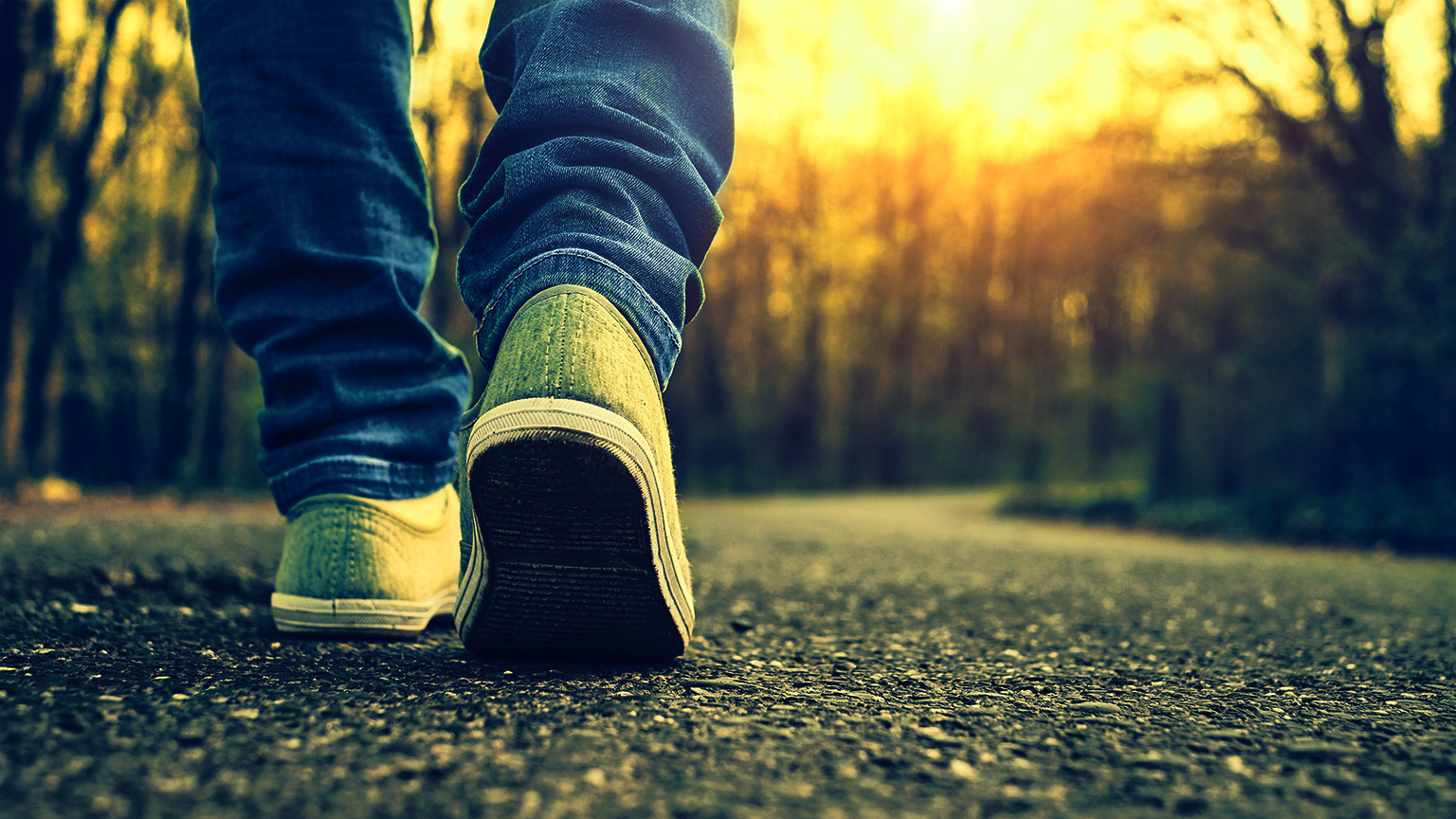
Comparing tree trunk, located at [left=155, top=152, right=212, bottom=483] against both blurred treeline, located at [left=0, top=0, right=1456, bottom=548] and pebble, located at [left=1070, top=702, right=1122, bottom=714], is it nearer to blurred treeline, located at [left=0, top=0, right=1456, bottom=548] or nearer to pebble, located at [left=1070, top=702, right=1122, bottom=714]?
blurred treeline, located at [left=0, top=0, right=1456, bottom=548]

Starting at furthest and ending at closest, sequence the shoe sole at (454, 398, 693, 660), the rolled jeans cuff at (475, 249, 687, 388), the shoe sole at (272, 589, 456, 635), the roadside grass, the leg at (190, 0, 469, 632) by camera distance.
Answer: the roadside grass
the leg at (190, 0, 469, 632)
the shoe sole at (272, 589, 456, 635)
the rolled jeans cuff at (475, 249, 687, 388)
the shoe sole at (454, 398, 693, 660)

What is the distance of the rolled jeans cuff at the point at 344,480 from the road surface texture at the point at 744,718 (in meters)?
0.20

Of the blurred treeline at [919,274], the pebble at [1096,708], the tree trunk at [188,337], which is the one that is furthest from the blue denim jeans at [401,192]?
the tree trunk at [188,337]

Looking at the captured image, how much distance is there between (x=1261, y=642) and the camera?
5.07ft

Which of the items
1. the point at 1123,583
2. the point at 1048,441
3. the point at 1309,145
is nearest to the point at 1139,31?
the point at 1309,145

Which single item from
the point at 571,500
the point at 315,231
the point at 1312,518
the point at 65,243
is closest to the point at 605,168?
the point at 571,500

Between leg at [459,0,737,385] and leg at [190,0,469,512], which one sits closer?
leg at [459,0,737,385]

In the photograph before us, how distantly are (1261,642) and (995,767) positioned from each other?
978mm

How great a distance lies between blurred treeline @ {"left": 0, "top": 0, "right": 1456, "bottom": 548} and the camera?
834 cm

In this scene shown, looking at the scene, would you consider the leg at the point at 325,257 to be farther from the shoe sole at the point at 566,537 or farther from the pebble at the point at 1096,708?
the pebble at the point at 1096,708

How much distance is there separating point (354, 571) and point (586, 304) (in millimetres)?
518

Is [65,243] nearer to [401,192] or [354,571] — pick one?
[401,192]

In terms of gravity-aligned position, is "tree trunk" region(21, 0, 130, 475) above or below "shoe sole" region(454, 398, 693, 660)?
above

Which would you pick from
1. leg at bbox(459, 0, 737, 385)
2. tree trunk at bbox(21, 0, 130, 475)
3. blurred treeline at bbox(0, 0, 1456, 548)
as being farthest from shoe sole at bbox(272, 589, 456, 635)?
tree trunk at bbox(21, 0, 130, 475)
